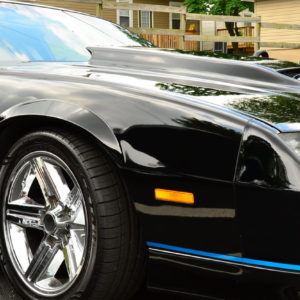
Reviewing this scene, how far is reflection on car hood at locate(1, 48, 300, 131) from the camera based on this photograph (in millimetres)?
2148

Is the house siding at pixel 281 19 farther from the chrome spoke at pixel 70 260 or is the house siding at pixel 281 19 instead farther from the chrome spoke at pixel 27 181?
the chrome spoke at pixel 70 260

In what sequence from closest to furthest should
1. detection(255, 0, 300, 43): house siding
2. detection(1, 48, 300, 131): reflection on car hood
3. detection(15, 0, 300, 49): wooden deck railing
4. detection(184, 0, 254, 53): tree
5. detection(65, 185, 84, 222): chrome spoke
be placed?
detection(1, 48, 300, 131): reflection on car hood → detection(65, 185, 84, 222): chrome spoke → detection(15, 0, 300, 49): wooden deck railing → detection(255, 0, 300, 43): house siding → detection(184, 0, 254, 53): tree

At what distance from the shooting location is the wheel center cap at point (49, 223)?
2.44 metres

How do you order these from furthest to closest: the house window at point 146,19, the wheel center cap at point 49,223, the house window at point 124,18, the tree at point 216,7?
the tree at point 216,7
the house window at point 146,19
the house window at point 124,18
the wheel center cap at point 49,223

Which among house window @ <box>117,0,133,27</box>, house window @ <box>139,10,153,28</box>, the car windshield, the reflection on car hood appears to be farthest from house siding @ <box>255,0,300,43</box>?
the reflection on car hood

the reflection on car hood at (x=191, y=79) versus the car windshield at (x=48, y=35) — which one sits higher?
the car windshield at (x=48, y=35)

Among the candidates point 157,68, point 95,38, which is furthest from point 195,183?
point 95,38

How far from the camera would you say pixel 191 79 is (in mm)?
2549

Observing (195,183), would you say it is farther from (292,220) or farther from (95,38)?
(95,38)

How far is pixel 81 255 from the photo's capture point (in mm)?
2340

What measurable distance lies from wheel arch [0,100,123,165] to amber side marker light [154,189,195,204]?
7.9 inches

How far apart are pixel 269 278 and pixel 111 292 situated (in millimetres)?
661

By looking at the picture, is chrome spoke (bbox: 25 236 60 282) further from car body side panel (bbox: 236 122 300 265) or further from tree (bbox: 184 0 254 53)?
tree (bbox: 184 0 254 53)

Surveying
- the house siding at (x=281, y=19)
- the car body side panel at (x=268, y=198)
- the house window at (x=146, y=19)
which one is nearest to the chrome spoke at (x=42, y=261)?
the car body side panel at (x=268, y=198)
